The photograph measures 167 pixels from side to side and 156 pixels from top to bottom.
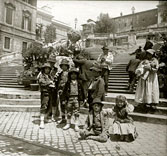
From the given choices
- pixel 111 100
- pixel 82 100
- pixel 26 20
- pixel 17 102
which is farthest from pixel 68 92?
pixel 26 20

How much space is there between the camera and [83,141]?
432 centimetres

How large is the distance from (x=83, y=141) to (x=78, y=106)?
1199mm

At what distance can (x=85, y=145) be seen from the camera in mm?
4047

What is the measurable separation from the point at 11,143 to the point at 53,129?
1.42 m

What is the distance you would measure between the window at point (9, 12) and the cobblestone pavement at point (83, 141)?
2872 cm

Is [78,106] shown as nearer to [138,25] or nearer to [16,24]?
[16,24]

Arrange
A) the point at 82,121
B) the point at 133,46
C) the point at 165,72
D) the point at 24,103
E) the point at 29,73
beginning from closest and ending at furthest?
the point at 82,121
the point at 24,103
the point at 165,72
the point at 29,73
the point at 133,46

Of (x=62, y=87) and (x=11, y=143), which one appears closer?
(x=11, y=143)

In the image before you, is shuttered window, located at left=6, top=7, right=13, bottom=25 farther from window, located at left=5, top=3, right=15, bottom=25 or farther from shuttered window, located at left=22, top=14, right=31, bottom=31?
shuttered window, located at left=22, top=14, right=31, bottom=31

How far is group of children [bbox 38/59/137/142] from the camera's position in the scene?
14.8 feet

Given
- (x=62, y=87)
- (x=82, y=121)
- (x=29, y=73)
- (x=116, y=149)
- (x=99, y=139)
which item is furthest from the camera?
(x=29, y=73)

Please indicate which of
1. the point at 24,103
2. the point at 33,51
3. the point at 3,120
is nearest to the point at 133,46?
the point at 33,51

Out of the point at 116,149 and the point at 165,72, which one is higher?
the point at 165,72

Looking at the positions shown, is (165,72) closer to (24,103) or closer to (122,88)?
(122,88)
